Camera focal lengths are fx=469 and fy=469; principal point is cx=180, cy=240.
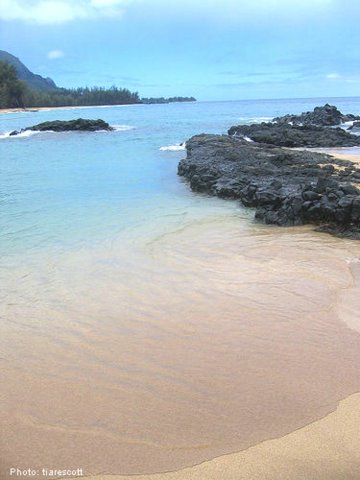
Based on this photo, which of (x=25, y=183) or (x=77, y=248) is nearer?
(x=77, y=248)

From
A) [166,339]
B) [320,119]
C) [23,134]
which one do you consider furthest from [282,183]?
[320,119]

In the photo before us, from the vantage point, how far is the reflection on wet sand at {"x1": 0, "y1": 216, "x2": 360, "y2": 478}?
3.12m

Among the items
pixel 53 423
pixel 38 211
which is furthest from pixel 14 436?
pixel 38 211

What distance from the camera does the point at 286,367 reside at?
3.93m

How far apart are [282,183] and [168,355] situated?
7.86 m

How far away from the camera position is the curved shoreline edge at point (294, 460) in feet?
9.09

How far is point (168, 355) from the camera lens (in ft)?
13.7

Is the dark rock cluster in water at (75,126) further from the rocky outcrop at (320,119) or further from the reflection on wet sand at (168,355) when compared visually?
the reflection on wet sand at (168,355)

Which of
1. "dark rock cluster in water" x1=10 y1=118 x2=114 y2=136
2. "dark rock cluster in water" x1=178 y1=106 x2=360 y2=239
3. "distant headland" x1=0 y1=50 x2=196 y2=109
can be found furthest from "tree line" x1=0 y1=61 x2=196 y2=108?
"dark rock cluster in water" x1=178 y1=106 x2=360 y2=239

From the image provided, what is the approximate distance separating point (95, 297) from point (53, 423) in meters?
2.30

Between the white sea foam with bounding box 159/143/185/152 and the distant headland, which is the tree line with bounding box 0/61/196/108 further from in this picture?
the white sea foam with bounding box 159/143/185/152

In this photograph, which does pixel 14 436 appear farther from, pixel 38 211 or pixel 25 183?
pixel 25 183

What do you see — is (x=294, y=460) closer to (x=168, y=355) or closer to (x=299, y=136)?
(x=168, y=355)

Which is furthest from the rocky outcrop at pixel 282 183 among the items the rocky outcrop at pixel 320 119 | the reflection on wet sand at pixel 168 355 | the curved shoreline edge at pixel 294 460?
the rocky outcrop at pixel 320 119
